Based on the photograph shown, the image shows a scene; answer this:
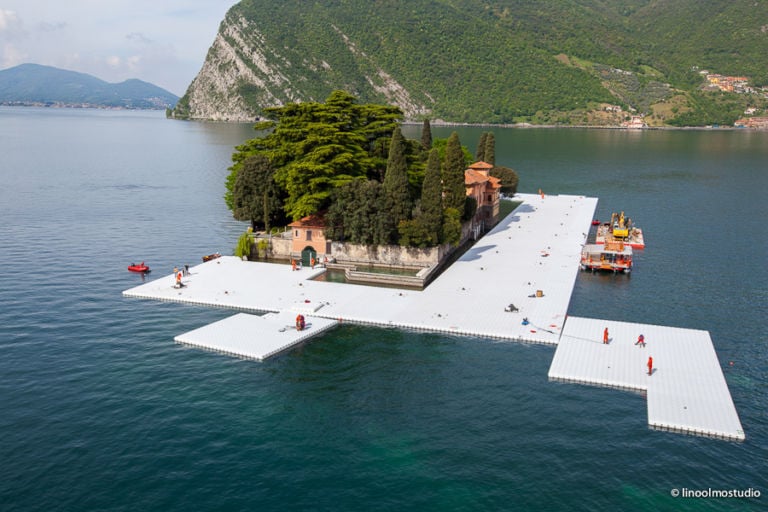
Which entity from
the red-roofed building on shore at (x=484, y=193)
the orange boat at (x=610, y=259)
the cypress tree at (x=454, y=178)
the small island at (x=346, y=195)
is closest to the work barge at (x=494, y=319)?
the orange boat at (x=610, y=259)

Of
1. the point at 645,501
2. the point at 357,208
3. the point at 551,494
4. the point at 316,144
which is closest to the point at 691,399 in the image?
the point at 645,501

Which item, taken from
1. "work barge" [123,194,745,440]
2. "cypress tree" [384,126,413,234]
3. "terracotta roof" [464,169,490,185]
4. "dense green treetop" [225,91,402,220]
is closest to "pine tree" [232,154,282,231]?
"dense green treetop" [225,91,402,220]

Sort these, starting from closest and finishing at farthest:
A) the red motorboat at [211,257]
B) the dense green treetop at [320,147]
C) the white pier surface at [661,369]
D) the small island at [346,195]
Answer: the white pier surface at [661,369] → the small island at [346,195] → the red motorboat at [211,257] → the dense green treetop at [320,147]

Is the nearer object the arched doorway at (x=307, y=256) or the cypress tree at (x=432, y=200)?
the cypress tree at (x=432, y=200)

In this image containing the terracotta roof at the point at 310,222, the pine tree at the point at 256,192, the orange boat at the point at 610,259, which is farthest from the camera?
the pine tree at the point at 256,192

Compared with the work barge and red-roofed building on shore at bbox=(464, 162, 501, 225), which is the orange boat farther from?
red-roofed building on shore at bbox=(464, 162, 501, 225)

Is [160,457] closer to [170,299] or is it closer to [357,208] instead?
[170,299]

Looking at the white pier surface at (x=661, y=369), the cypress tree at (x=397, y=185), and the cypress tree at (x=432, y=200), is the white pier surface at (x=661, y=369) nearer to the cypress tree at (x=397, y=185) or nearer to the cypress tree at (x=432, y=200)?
the cypress tree at (x=432, y=200)
